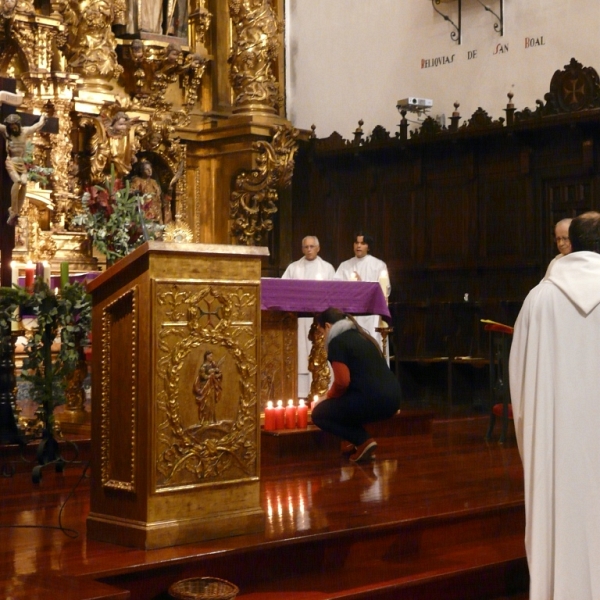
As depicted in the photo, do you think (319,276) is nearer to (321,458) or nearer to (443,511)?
(321,458)

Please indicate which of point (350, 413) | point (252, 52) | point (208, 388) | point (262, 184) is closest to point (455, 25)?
point (252, 52)

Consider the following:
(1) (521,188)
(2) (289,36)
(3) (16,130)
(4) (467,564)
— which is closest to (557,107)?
(1) (521,188)

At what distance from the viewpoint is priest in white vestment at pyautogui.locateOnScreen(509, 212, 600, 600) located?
4141mm

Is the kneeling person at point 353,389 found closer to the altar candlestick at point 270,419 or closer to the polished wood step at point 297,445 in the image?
the polished wood step at point 297,445

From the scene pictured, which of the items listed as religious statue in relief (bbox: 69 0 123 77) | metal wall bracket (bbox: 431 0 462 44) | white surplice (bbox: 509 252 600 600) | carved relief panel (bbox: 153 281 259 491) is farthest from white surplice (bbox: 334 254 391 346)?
white surplice (bbox: 509 252 600 600)

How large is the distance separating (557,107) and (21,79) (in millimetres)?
5148

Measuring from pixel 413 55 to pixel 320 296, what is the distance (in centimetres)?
491

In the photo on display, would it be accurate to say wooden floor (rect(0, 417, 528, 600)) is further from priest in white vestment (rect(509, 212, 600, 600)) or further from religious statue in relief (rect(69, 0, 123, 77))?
religious statue in relief (rect(69, 0, 123, 77))

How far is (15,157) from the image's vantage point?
694 centimetres

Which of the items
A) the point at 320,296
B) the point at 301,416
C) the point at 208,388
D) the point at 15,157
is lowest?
the point at 301,416

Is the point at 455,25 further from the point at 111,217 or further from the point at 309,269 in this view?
the point at 111,217

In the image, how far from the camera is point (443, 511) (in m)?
5.34

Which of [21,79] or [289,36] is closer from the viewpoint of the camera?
[21,79]

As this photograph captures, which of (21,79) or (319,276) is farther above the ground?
(21,79)
